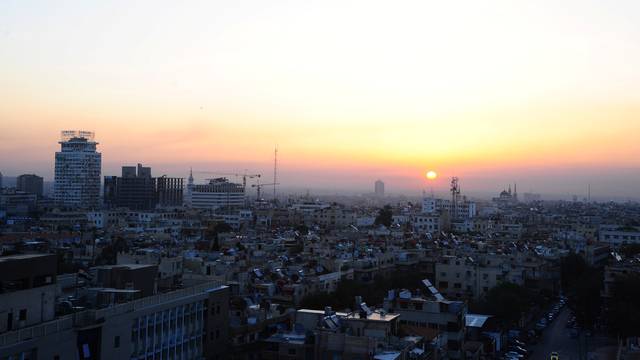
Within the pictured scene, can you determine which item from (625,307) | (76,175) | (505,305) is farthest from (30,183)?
(625,307)

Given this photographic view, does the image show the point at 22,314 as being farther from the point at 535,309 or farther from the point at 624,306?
the point at 535,309

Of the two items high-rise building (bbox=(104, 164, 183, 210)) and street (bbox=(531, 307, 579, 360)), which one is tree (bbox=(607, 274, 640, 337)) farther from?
high-rise building (bbox=(104, 164, 183, 210))

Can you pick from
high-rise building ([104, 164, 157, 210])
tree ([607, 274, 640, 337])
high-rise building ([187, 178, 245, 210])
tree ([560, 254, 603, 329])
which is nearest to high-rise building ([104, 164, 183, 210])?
high-rise building ([104, 164, 157, 210])

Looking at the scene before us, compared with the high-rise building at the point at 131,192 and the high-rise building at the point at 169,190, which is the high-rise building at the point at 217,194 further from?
the high-rise building at the point at 131,192

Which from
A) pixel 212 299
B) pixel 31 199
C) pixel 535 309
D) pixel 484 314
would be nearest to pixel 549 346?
pixel 484 314

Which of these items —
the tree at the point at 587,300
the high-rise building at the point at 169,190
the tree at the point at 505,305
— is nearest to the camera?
the tree at the point at 505,305

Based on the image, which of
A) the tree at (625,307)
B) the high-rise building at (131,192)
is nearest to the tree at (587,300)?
the tree at (625,307)

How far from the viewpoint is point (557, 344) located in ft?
80.4

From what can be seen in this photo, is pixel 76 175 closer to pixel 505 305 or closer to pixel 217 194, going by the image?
pixel 217 194

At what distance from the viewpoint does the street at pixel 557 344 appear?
2266cm

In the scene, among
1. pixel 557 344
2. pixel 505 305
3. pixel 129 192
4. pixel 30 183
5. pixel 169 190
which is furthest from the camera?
pixel 30 183

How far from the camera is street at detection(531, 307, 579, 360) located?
74.4 feet

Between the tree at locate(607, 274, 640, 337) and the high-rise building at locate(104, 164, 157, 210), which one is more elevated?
the high-rise building at locate(104, 164, 157, 210)

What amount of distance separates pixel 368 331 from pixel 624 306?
12.8 metres
